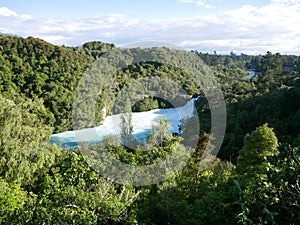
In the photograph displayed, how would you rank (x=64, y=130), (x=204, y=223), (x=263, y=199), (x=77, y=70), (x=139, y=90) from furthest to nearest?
(x=77, y=70), (x=64, y=130), (x=139, y=90), (x=204, y=223), (x=263, y=199)

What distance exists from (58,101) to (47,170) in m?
20.5

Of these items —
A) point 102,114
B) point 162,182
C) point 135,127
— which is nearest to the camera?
point 162,182

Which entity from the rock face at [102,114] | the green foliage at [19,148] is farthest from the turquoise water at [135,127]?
the green foliage at [19,148]

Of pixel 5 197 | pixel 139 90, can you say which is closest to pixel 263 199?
pixel 5 197

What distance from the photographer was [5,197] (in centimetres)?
480

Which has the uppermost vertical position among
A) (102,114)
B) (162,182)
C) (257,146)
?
(257,146)

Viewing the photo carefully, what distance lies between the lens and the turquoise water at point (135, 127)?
12.3 m

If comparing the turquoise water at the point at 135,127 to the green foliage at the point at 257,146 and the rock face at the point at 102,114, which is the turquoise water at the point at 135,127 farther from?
the green foliage at the point at 257,146

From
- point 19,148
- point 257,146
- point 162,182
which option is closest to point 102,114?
point 19,148

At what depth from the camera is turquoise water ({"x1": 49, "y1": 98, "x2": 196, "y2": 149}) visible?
40.4ft

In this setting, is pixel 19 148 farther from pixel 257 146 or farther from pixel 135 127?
pixel 135 127

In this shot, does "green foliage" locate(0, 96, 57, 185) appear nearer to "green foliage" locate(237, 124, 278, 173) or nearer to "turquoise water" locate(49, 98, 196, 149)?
"turquoise water" locate(49, 98, 196, 149)

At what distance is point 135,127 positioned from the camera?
1586 cm

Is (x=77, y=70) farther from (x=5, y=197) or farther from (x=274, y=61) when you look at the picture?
(x=5, y=197)
